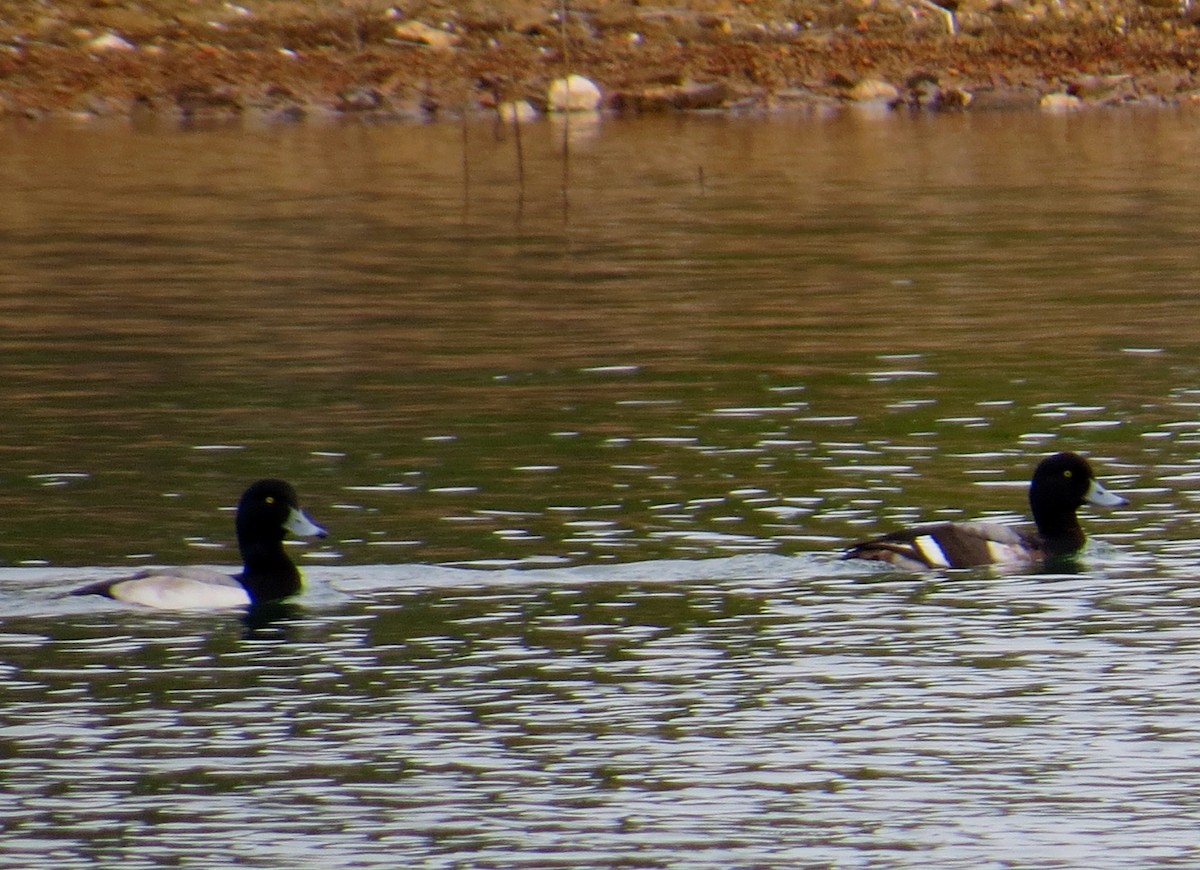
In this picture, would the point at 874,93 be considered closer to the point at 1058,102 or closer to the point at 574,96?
the point at 1058,102

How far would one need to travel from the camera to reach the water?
8594mm

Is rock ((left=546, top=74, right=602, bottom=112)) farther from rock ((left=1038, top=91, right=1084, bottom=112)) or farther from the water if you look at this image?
the water

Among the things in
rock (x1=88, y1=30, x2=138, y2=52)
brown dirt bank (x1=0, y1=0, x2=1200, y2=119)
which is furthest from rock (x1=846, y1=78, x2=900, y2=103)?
rock (x1=88, y1=30, x2=138, y2=52)

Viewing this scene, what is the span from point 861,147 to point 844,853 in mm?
31587

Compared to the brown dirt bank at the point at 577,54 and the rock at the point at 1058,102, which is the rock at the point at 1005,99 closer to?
the brown dirt bank at the point at 577,54

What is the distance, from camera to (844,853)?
8.04m

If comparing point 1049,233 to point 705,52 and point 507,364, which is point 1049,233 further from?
point 705,52

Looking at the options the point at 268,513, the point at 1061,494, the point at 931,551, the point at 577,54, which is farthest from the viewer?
the point at 577,54

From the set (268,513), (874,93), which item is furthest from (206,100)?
(268,513)

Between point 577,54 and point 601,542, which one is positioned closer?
point 601,542

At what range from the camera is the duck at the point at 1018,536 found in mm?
12164

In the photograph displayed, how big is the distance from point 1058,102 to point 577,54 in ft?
31.2

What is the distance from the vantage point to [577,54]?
50.8m

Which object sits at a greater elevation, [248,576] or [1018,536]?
[248,576]
